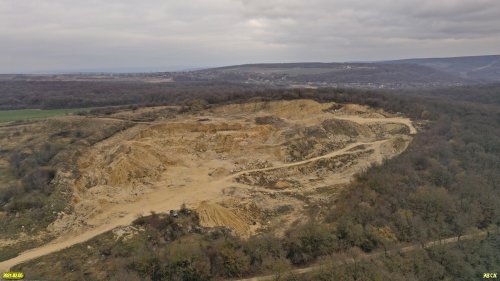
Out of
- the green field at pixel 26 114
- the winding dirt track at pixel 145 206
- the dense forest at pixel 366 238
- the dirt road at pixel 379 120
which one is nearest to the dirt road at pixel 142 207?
the winding dirt track at pixel 145 206

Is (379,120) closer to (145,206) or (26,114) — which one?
(145,206)

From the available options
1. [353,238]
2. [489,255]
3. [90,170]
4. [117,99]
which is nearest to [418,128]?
[489,255]

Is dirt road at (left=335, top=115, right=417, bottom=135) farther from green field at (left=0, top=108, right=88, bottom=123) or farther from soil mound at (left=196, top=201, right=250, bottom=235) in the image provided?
green field at (left=0, top=108, right=88, bottom=123)

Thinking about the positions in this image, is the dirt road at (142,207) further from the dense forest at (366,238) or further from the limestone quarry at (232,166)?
the dense forest at (366,238)

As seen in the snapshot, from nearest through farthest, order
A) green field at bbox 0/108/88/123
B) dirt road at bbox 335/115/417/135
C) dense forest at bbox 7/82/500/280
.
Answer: dense forest at bbox 7/82/500/280 < dirt road at bbox 335/115/417/135 < green field at bbox 0/108/88/123

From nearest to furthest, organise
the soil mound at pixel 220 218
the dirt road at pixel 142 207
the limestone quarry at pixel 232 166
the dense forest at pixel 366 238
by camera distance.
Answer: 1. the dense forest at pixel 366 238
2. the dirt road at pixel 142 207
3. the soil mound at pixel 220 218
4. the limestone quarry at pixel 232 166

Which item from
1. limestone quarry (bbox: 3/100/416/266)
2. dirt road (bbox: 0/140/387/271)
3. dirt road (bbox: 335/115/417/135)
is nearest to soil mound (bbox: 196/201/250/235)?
limestone quarry (bbox: 3/100/416/266)
